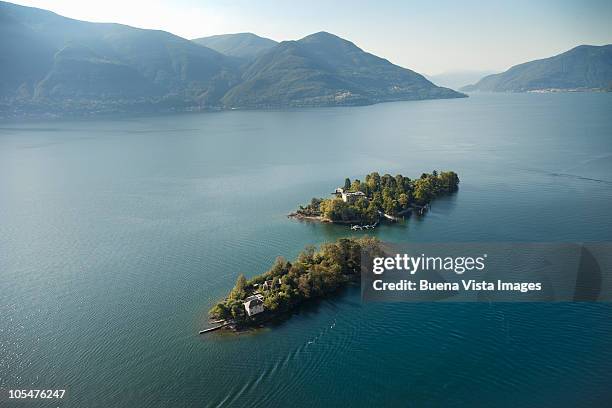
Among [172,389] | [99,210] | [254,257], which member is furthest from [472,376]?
[99,210]

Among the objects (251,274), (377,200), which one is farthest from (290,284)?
→ (377,200)

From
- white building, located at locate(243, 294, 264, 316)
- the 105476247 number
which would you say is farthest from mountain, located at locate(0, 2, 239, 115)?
the 105476247 number

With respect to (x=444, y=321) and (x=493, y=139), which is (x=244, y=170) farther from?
(x=493, y=139)

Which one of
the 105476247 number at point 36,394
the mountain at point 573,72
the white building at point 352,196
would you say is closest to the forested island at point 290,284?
the 105476247 number at point 36,394

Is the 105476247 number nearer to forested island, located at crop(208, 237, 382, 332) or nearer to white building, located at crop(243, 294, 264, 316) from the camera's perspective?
forested island, located at crop(208, 237, 382, 332)

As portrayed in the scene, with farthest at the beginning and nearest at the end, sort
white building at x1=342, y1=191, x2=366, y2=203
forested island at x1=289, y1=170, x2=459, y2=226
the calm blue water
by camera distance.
Result: white building at x1=342, y1=191, x2=366, y2=203 < forested island at x1=289, y1=170, x2=459, y2=226 < the calm blue water
